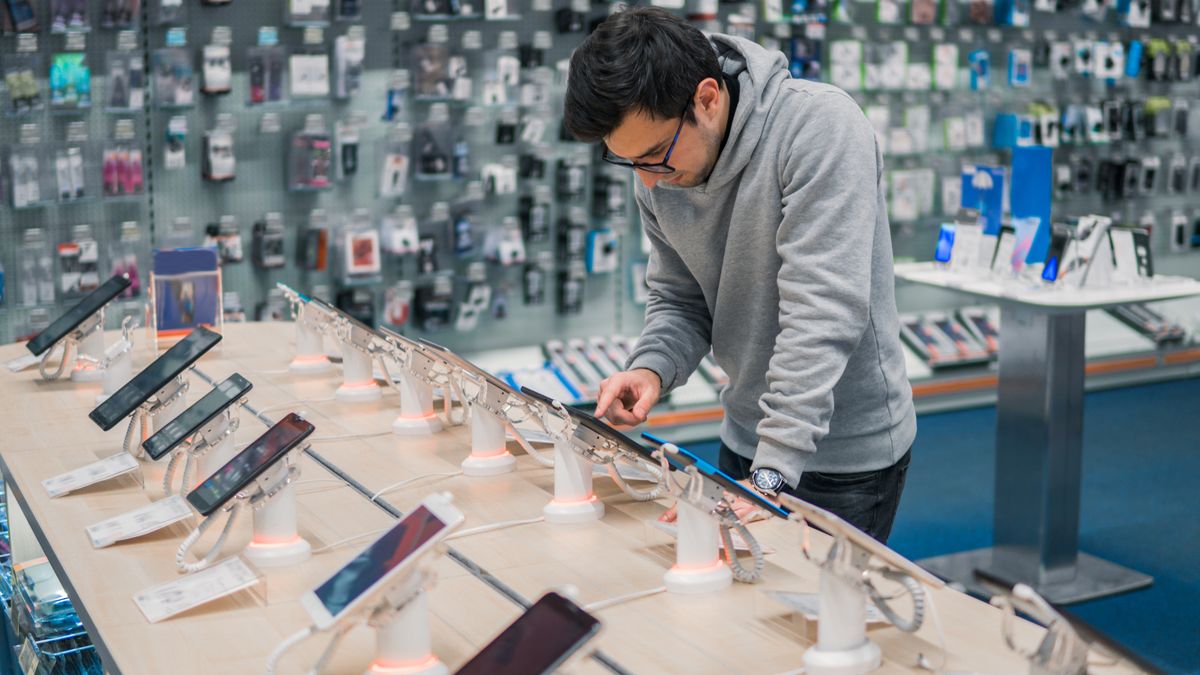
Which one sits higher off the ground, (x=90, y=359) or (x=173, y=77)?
(x=173, y=77)

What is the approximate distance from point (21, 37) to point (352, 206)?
1.45 metres

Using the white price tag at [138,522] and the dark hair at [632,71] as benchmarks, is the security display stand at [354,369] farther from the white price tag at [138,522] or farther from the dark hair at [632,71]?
the dark hair at [632,71]

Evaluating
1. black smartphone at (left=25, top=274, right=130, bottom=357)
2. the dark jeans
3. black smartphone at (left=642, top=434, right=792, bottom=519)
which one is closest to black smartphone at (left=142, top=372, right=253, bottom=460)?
→ black smartphone at (left=642, top=434, right=792, bottom=519)

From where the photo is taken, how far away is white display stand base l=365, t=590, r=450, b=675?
1.67 metres

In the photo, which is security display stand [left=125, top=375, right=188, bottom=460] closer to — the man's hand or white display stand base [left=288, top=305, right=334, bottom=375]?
white display stand base [left=288, top=305, right=334, bottom=375]

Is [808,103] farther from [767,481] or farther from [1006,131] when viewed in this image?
[1006,131]

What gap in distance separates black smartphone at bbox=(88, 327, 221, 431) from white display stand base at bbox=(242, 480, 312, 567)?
0.74 m

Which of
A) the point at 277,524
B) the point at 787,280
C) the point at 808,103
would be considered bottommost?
the point at 277,524

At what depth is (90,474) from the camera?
103 inches

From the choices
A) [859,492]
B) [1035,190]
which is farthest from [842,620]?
[1035,190]

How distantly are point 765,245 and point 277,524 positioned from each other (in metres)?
0.95

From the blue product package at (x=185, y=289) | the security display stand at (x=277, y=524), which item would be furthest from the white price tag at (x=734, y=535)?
the blue product package at (x=185, y=289)

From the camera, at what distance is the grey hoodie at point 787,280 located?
6.98ft

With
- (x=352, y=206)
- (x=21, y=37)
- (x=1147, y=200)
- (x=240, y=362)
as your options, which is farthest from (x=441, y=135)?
(x=1147, y=200)
